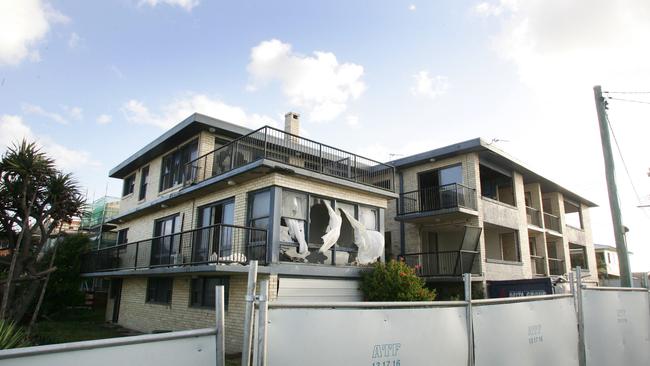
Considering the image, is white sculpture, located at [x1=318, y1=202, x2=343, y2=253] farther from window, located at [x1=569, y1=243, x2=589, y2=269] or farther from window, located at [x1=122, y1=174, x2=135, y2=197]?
window, located at [x1=569, y1=243, x2=589, y2=269]

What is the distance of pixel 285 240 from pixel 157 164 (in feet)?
32.0

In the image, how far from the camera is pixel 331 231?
13328 mm

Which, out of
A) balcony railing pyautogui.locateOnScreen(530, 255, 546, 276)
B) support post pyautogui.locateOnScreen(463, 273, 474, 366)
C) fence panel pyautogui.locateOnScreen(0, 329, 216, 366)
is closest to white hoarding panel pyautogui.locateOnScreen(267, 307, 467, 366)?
support post pyautogui.locateOnScreen(463, 273, 474, 366)

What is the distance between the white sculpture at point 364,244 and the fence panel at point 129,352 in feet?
37.1

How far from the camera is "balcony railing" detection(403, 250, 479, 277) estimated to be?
1614cm

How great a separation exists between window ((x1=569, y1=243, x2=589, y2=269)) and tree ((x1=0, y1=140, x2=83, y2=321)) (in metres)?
28.0

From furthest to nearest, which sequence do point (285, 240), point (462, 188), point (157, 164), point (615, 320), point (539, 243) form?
1. point (539, 243)
2. point (157, 164)
3. point (462, 188)
4. point (285, 240)
5. point (615, 320)

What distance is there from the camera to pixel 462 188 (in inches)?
715

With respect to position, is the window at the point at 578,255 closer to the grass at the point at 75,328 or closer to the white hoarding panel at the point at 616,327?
the white hoarding panel at the point at 616,327

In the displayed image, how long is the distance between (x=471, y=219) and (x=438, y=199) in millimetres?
1594

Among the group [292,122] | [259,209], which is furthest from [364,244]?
[292,122]

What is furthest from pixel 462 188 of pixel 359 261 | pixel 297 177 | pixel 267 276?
pixel 267 276

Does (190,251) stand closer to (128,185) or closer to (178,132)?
(178,132)

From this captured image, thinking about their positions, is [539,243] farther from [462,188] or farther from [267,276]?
[267,276]
